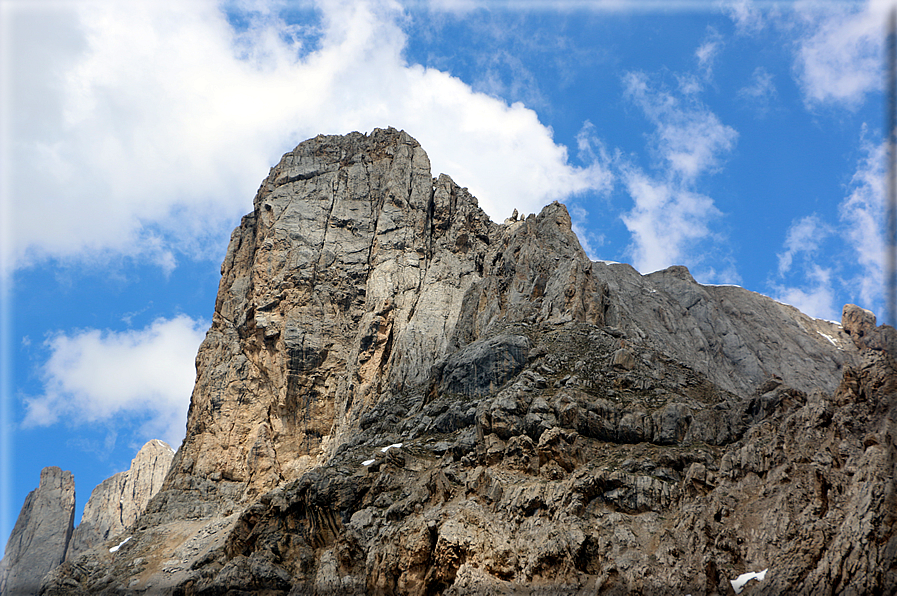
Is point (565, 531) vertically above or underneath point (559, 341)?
underneath

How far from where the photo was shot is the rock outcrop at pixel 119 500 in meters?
171

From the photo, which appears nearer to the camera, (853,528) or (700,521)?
(853,528)

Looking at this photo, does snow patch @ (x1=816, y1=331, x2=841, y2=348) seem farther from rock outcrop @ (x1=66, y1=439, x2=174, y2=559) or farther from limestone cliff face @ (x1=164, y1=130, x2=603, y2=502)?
rock outcrop @ (x1=66, y1=439, x2=174, y2=559)

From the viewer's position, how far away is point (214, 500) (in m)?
92.0

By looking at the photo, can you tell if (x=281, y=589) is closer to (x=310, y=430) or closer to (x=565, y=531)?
(x=565, y=531)

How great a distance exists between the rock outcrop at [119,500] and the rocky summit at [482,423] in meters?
84.7

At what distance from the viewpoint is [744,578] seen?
40.3m

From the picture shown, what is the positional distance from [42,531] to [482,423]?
463 feet

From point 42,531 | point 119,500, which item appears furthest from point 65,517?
point 119,500

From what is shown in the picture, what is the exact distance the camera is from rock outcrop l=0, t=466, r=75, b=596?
157 metres

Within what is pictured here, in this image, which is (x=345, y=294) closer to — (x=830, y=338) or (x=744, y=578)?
(x=744, y=578)

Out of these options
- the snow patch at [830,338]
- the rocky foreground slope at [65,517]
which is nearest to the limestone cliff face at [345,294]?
the snow patch at [830,338]

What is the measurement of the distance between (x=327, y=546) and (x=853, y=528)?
39381mm

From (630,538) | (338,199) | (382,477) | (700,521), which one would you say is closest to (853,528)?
(700,521)
